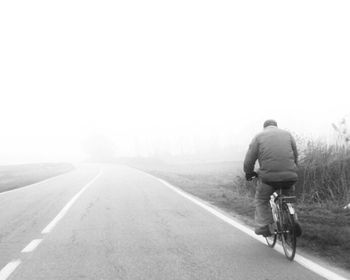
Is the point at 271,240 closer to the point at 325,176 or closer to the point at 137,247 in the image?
the point at 137,247

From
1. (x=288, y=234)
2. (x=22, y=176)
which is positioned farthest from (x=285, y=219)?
(x=22, y=176)

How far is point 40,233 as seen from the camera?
793 centimetres

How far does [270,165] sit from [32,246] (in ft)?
14.5

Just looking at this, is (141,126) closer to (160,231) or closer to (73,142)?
(73,142)

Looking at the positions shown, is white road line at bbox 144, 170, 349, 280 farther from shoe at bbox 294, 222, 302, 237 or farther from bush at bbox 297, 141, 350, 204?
bush at bbox 297, 141, 350, 204

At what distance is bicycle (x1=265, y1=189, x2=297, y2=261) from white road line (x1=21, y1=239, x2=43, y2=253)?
4.14 meters

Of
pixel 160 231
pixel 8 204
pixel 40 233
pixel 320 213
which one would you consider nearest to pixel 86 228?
pixel 40 233

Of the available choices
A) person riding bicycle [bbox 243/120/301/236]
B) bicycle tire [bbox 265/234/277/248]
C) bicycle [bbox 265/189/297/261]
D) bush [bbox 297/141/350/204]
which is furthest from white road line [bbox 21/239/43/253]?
bush [bbox 297/141/350/204]

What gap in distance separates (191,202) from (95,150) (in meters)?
92.3

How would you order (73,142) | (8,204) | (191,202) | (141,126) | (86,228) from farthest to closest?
(73,142) < (141,126) < (8,204) < (191,202) < (86,228)

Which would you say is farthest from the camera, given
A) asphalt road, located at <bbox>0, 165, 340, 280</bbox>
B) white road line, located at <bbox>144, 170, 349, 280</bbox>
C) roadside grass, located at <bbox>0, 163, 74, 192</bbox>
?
roadside grass, located at <bbox>0, 163, 74, 192</bbox>

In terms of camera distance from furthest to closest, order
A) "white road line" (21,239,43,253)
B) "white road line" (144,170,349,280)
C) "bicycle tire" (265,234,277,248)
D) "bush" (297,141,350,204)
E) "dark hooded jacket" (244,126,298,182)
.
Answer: "bush" (297,141,350,204) < "white road line" (21,239,43,253) < "bicycle tire" (265,234,277,248) < "dark hooded jacket" (244,126,298,182) < "white road line" (144,170,349,280)

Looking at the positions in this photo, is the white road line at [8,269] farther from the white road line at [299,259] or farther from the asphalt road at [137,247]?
the white road line at [299,259]

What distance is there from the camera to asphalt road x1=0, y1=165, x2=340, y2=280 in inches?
195
